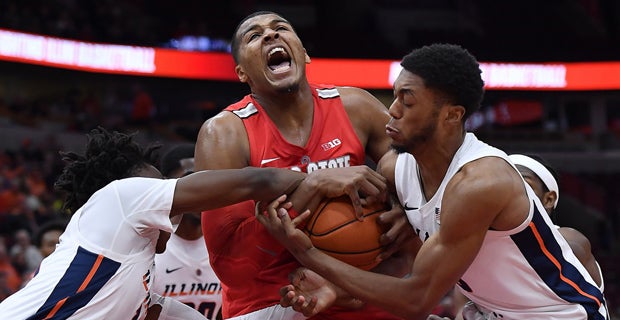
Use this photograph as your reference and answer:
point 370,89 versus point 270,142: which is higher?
point 270,142

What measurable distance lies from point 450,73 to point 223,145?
1.04 m

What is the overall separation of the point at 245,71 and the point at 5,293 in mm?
5421

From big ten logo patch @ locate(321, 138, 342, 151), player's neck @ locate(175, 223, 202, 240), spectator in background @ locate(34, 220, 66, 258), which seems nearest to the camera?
big ten logo patch @ locate(321, 138, 342, 151)

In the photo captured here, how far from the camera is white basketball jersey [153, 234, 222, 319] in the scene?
4922 millimetres

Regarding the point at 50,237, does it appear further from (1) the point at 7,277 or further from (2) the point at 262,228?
(1) the point at 7,277

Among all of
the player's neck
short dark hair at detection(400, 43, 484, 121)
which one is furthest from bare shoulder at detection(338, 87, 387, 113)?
the player's neck

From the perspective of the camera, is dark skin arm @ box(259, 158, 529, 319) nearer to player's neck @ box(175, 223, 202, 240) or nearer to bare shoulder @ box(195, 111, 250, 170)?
bare shoulder @ box(195, 111, 250, 170)

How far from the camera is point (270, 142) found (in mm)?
3775

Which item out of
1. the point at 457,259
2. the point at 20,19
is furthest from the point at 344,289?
the point at 20,19

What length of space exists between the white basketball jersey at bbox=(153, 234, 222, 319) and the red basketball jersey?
1.13 m

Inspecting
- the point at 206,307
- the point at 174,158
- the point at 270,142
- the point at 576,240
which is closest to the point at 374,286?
the point at 270,142

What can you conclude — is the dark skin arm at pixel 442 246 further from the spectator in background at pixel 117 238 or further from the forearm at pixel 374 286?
A: the spectator in background at pixel 117 238

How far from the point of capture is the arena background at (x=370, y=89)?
16516mm

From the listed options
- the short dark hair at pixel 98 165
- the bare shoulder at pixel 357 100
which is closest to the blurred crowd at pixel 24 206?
the short dark hair at pixel 98 165
